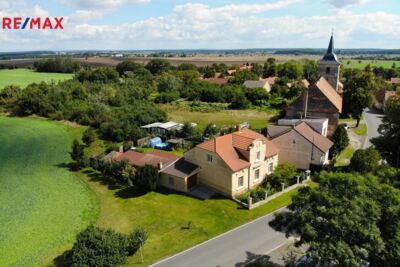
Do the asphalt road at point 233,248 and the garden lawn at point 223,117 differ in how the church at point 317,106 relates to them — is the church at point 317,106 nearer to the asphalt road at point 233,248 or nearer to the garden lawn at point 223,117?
the garden lawn at point 223,117

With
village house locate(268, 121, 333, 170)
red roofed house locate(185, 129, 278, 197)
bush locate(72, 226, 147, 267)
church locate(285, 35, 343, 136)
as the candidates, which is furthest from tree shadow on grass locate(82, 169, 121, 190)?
church locate(285, 35, 343, 136)

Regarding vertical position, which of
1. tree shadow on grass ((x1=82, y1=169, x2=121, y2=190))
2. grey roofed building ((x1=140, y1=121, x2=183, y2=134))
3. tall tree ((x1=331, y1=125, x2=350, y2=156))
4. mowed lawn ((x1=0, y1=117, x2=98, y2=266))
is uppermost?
tall tree ((x1=331, y1=125, x2=350, y2=156))

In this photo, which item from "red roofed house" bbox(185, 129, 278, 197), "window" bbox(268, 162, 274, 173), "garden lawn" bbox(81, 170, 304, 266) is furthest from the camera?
"window" bbox(268, 162, 274, 173)

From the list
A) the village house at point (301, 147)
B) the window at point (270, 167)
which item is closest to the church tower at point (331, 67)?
the village house at point (301, 147)

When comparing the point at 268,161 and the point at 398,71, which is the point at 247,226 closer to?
the point at 268,161

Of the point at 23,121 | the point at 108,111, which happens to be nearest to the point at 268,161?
the point at 108,111

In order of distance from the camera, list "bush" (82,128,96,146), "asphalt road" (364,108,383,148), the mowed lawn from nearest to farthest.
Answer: the mowed lawn
"bush" (82,128,96,146)
"asphalt road" (364,108,383,148)

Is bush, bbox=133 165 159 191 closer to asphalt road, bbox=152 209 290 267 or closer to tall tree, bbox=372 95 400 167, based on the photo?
asphalt road, bbox=152 209 290 267

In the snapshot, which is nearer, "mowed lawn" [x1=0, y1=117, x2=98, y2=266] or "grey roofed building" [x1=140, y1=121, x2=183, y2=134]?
"mowed lawn" [x1=0, y1=117, x2=98, y2=266]
